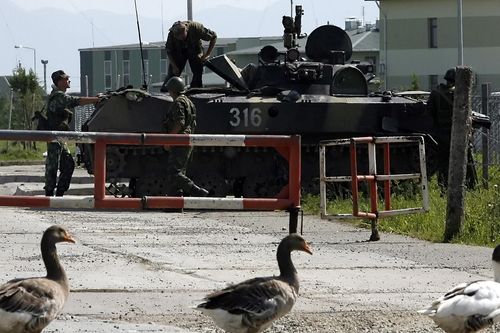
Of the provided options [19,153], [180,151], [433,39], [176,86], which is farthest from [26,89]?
[180,151]

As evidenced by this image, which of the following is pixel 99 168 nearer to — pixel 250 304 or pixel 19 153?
pixel 250 304

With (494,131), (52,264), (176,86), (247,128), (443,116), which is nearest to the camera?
(52,264)

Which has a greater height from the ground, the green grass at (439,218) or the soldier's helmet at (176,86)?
the soldier's helmet at (176,86)

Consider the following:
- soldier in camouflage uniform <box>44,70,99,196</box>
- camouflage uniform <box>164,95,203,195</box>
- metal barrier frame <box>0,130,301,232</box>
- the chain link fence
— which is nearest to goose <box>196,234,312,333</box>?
metal barrier frame <box>0,130,301,232</box>

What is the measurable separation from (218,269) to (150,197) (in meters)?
1.42

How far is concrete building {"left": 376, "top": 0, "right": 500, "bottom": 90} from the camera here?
69438 millimetres

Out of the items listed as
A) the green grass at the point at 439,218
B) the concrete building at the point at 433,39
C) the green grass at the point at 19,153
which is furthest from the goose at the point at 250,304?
the concrete building at the point at 433,39

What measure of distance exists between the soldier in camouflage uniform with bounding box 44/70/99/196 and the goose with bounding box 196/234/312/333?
13609 millimetres

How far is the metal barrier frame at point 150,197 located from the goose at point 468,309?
5.45m

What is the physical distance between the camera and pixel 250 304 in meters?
8.37

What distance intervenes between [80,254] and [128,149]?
354 inches

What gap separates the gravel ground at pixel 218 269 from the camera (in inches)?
392

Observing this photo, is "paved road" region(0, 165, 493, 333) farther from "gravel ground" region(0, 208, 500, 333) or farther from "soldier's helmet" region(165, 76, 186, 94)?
"soldier's helmet" region(165, 76, 186, 94)

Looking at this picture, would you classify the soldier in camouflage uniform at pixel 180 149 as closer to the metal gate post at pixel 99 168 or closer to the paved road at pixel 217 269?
the paved road at pixel 217 269
